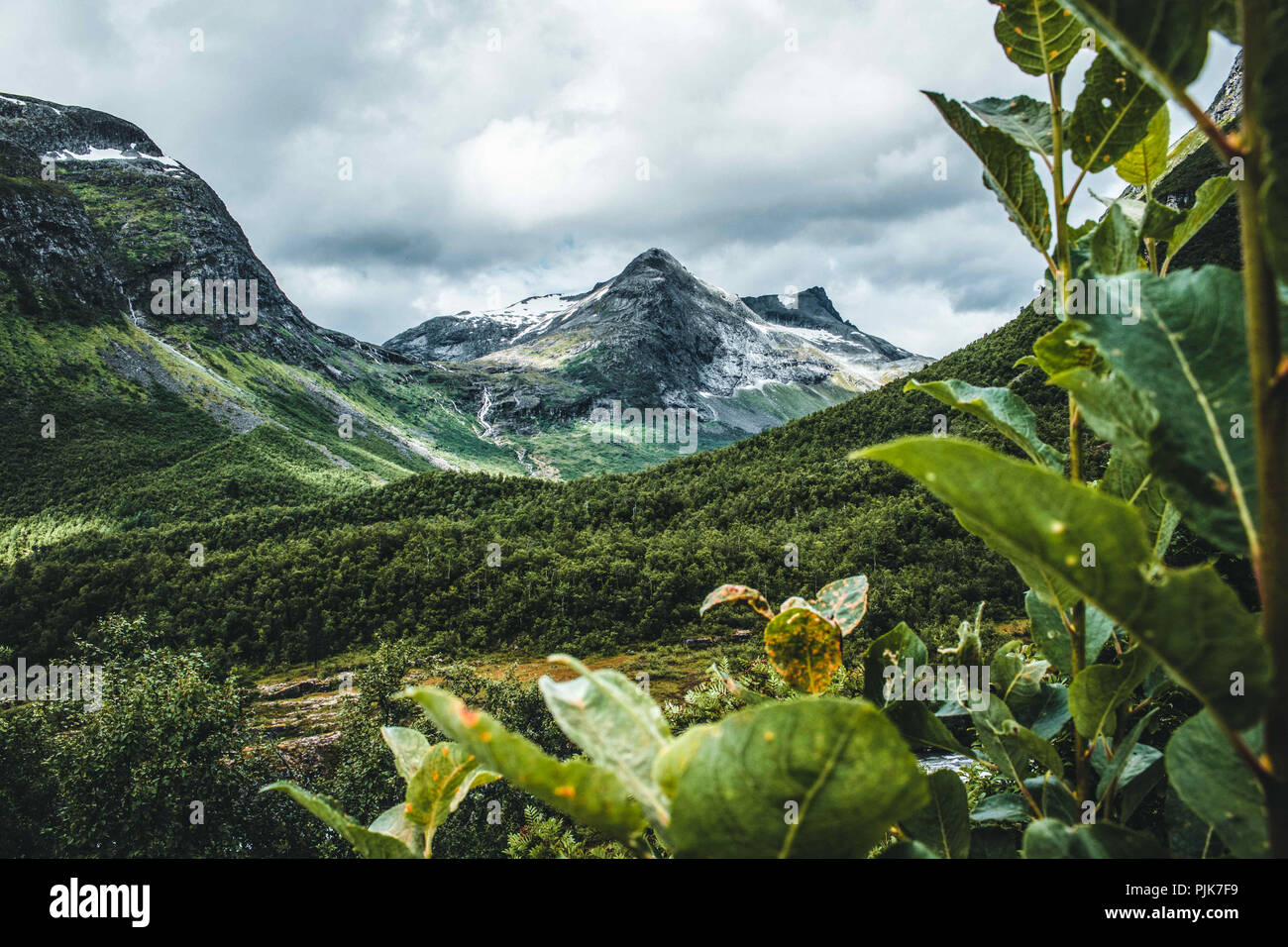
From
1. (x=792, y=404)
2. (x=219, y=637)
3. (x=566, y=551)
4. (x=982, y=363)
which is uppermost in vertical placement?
(x=792, y=404)

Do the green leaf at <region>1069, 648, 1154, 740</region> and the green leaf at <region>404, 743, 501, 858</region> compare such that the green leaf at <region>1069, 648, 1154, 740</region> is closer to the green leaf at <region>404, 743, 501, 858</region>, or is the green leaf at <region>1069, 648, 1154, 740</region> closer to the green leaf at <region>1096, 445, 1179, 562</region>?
the green leaf at <region>1096, 445, 1179, 562</region>

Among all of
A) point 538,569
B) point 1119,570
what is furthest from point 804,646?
point 538,569

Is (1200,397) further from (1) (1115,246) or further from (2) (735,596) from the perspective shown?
(2) (735,596)

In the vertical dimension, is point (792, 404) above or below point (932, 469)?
above

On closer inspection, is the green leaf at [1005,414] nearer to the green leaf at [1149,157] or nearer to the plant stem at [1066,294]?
the plant stem at [1066,294]

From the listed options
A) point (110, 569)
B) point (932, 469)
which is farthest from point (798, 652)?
point (110, 569)

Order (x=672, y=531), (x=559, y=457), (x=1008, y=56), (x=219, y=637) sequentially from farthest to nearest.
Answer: (x=559, y=457)
(x=672, y=531)
(x=219, y=637)
(x=1008, y=56)

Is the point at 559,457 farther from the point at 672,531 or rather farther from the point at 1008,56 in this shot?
the point at 1008,56

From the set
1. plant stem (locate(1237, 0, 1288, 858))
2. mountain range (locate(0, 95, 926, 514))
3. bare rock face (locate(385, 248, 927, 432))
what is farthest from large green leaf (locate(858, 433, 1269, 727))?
bare rock face (locate(385, 248, 927, 432))
